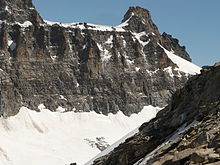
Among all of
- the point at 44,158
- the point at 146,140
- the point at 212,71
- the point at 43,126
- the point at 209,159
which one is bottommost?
the point at 209,159

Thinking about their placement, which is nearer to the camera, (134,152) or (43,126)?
(134,152)

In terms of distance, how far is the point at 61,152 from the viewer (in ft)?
575

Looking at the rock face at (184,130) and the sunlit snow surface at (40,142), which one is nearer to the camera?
the rock face at (184,130)

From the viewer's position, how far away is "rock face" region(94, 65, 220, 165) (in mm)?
20484

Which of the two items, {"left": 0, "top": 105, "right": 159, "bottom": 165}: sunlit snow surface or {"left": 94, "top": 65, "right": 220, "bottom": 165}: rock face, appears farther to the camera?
{"left": 0, "top": 105, "right": 159, "bottom": 165}: sunlit snow surface

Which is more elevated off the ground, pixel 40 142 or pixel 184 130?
pixel 40 142

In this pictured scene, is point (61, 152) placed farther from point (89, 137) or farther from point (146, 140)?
point (146, 140)

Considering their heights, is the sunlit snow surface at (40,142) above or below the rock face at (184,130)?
above

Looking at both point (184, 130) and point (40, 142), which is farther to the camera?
point (40, 142)

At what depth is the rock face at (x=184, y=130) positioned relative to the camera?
20.5 metres

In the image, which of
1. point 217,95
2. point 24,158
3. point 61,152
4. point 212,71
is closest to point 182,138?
point 217,95

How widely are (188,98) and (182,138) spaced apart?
35.8 feet

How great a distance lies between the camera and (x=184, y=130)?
2706 centimetres

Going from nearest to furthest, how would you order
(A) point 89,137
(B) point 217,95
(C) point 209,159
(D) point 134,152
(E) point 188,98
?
(C) point 209,159 < (B) point 217,95 < (D) point 134,152 < (E) point 188,98 < (A) point 89,137
